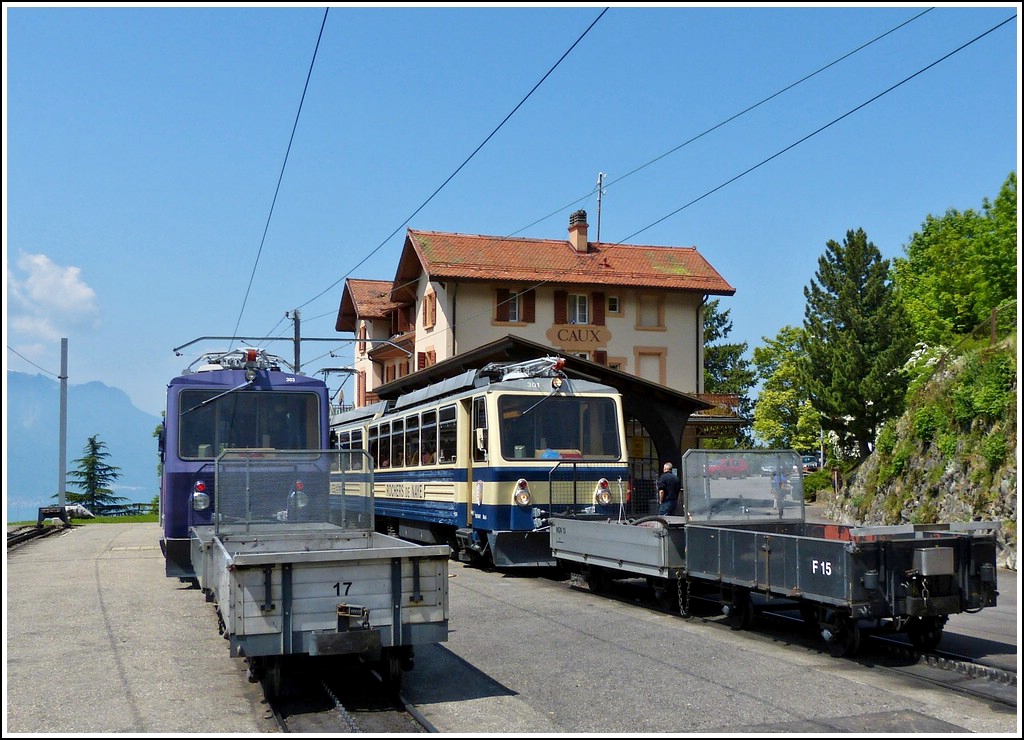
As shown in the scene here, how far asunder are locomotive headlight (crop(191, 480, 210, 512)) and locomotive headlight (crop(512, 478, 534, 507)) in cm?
465

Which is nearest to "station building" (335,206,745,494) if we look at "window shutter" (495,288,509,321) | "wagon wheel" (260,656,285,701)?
"window shutter" (495,288,509,321)

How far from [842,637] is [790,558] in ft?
2.74

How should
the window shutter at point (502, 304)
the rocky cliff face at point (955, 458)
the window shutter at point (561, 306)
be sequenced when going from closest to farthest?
the rocky cliff face at point (955, 458) → the window shutter at point (502, 304) → the window shutter at point (561, 306)

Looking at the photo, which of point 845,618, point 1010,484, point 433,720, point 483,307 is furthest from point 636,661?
point 483,307

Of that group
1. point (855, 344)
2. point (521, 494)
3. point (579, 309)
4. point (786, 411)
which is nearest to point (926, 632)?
point (521, 494)

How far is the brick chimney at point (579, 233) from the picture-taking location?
47125mm

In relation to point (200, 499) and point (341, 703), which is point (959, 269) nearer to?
point (200, 499)

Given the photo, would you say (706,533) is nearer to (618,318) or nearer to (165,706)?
(165,706)

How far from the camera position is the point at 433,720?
7711 millimetres

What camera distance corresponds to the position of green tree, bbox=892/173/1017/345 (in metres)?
46.6

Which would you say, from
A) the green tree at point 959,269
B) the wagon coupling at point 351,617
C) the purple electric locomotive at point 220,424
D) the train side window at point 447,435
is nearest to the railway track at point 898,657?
the wagon coupling at point 351,617

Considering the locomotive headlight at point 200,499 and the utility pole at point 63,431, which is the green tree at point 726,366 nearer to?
the utility pole at point 63,431

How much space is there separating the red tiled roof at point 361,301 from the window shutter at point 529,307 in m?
12.5

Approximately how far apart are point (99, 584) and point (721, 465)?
31.6 feet
